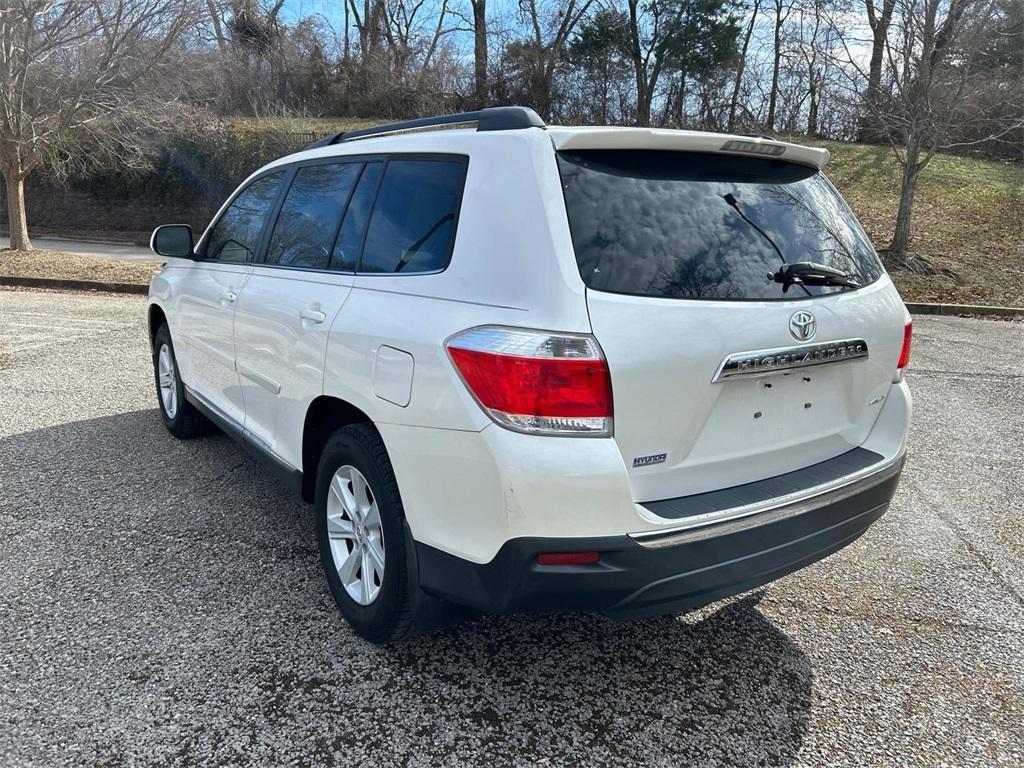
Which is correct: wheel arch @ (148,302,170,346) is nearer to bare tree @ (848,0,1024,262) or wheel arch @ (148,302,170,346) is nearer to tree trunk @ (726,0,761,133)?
bare tree @ (848,0,1024,262)

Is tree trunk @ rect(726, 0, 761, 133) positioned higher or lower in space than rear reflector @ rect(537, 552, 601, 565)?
higher

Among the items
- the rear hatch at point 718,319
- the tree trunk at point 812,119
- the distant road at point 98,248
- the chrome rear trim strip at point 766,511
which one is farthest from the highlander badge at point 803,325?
the tree trunk at point 812,119

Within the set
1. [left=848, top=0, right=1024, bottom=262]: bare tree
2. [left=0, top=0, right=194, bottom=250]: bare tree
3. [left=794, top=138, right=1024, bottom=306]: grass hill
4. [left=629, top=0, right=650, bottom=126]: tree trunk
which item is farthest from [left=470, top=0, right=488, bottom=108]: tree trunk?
[left=848, top=0, right=1024, bottom=262]: bare tree

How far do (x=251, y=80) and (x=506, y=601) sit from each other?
31.2 m

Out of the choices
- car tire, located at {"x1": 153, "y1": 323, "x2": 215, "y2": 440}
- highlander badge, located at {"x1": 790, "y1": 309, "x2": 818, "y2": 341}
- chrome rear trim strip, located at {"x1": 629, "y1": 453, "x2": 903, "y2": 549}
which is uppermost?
highlander badge, located at {"x1": 790, "y1": 309, "x2": 818, "y2": 341}

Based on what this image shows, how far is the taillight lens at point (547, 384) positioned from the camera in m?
2.04

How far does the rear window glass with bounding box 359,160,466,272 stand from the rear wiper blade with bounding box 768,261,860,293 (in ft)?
3.57

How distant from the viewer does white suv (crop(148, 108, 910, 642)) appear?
81.7 inches

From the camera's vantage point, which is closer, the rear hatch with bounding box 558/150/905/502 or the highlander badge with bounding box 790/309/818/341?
the rear hatch with bounding box 558/150/905/502

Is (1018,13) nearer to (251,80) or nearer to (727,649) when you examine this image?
(727,649)

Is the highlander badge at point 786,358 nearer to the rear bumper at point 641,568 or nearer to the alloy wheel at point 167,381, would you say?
the rear bumper at point 641,568

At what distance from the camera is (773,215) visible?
2600 millimetres

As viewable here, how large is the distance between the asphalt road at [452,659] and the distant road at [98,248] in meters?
17.7

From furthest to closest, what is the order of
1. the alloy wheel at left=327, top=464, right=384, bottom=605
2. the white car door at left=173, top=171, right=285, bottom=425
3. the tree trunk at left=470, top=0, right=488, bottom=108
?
the tree trunk at left=470, top=0, right=488, bottom=108
the white car door at left=173, top=171, right=285, bottom=425
the alloy wheel at left=327, top=464, right=384, bottom=605
